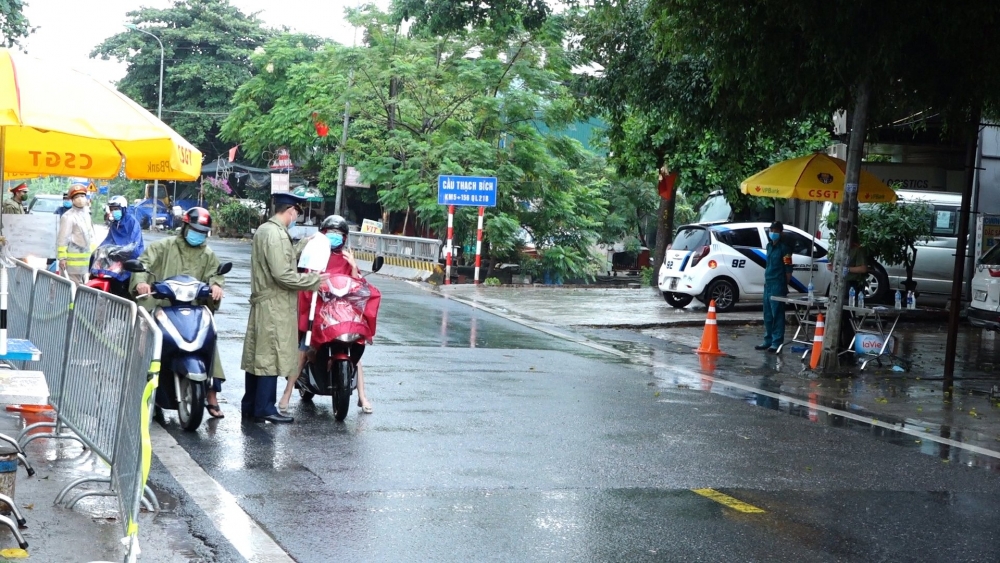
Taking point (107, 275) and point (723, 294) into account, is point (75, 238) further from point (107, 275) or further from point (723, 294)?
point (723, 294)

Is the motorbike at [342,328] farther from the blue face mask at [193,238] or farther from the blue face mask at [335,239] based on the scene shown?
the blue face mask at [193,238]

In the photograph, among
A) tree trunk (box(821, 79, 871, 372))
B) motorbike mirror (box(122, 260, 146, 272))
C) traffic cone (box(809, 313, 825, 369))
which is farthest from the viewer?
traffic cone (box(809, 313, 825, 369))

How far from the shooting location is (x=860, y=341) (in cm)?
1472

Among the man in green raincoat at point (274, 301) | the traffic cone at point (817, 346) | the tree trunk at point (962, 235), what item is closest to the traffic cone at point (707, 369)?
the traffic cone at point (817, 346)

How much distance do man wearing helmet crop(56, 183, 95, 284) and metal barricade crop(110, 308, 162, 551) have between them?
10.8 metres

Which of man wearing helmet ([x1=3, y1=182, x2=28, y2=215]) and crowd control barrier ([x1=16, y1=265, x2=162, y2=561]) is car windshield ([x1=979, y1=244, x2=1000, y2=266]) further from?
man wearing helmet ([x1=3, y1=182, x2=28, y2=215])

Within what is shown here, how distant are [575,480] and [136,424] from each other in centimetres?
325

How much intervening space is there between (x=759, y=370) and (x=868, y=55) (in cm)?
416

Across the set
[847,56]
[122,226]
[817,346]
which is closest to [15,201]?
[122,226]

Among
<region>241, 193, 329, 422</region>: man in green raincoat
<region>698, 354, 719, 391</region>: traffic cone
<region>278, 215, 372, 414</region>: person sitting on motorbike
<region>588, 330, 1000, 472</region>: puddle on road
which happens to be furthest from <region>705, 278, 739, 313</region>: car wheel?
<region>241, 193, 329, 422</region>: man in green raincoat

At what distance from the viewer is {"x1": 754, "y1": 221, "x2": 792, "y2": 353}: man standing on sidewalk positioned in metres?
16.2

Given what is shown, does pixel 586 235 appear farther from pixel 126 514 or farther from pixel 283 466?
pixel 126 514

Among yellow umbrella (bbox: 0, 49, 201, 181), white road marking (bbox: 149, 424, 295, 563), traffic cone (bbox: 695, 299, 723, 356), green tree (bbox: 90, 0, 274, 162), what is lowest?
white road marking (bbox: 149, 424, 295, 563)

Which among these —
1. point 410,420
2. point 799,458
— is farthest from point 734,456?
point 410,420
